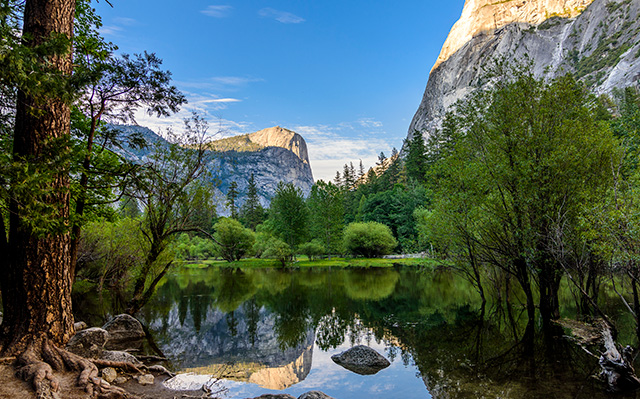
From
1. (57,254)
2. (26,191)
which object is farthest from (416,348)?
(26,191)

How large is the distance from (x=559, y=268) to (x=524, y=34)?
453 feet

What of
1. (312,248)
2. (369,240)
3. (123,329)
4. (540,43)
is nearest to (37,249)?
(123,329)

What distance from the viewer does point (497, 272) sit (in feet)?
75.3

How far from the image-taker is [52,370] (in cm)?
704

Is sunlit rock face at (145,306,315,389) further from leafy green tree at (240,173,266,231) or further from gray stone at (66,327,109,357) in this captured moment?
leafy green tree at (240,173,266,231)

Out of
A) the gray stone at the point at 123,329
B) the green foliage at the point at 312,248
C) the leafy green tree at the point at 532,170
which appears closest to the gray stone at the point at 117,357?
the gray stone at the point at 123,329

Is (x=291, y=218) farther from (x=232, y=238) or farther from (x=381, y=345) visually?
(x=381, y=345)

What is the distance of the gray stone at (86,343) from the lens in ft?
25.6

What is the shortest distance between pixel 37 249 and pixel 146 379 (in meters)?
4.22

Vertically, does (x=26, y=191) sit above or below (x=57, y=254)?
above

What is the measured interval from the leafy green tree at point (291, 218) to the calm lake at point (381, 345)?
108 feet

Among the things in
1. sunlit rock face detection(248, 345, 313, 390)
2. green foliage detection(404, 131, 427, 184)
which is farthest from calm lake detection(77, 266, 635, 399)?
green foliage detection(404, 131, 427, 184)

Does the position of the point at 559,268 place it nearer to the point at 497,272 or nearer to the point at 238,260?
the point at 497,272

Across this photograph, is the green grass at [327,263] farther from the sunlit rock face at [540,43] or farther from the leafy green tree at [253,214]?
the sunlit rock face at [540,43]
